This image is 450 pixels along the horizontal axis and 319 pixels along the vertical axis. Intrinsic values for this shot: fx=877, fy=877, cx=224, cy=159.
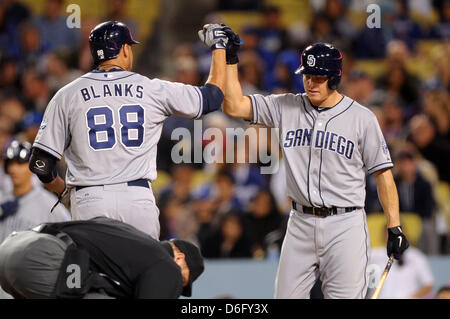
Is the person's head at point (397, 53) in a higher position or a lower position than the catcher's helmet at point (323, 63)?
lower

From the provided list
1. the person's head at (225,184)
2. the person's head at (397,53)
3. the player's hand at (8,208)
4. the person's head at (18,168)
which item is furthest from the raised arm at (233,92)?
the person's head at (397,53)

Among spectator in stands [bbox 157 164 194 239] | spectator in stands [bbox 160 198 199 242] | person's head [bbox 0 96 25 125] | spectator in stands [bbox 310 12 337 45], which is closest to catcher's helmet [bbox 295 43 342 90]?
spectator in stands [bbox 160 198 199 242]

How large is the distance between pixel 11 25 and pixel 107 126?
21.1 ft

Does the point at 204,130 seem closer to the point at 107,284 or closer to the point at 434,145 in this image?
the point at 434,145

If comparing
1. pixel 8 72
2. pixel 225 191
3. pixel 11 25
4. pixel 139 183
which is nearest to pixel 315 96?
pixel 139 183

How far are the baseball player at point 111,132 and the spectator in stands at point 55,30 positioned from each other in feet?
18.8

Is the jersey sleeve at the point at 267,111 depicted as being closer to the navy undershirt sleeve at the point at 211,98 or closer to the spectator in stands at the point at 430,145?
the navy undershirt sleeve at the point at 211,98

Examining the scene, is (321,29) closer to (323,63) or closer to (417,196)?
(417,196)

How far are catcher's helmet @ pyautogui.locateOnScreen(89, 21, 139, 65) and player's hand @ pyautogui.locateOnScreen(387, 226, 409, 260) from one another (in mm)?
1968

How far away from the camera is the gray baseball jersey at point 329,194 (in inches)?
207

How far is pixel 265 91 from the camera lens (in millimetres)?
10070

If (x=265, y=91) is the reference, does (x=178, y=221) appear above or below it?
below

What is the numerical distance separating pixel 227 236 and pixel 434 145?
2.62 metres

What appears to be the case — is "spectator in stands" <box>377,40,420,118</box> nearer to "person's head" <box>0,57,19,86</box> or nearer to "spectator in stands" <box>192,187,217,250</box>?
"spectator in stands" <box>192,187,217,250</box>
